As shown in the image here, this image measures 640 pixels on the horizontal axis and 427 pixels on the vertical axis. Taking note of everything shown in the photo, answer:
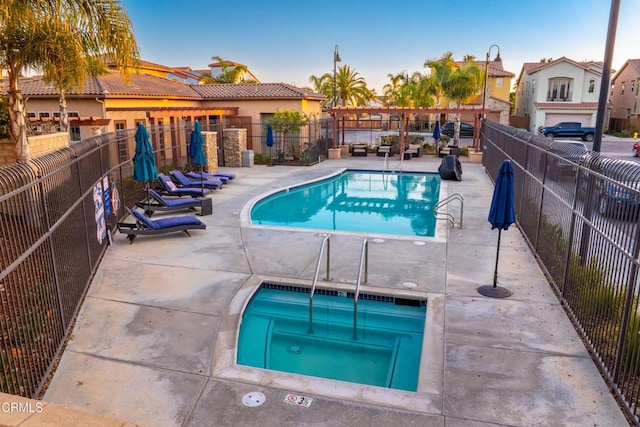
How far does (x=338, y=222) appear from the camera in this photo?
49.0 feet

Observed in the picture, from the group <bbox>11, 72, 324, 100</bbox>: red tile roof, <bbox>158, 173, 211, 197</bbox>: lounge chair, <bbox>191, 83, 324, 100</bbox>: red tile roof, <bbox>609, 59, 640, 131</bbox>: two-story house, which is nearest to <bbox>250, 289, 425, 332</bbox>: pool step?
<bbox>158, 173, 211, 197</bbox>: lounge chair

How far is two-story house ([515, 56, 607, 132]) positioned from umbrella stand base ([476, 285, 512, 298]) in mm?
45108

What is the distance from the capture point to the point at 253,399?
5367 millimetres

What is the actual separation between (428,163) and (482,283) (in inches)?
724

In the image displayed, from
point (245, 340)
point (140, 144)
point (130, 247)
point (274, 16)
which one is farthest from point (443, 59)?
point (245, 340)

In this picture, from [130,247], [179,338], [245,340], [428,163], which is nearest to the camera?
[179,338]

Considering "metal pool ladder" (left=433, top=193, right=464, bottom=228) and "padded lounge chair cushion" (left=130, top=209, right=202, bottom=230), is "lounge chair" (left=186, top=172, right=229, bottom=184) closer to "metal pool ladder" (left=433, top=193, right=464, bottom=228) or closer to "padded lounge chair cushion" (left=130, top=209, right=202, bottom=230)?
"padded lounge chair cushion" (left=130, top=209, right=202, bottom=230)

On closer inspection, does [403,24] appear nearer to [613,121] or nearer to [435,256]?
[613,121]

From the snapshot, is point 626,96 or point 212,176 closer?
point 212,176

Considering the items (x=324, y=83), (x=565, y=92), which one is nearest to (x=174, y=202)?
(x=324, y=83)

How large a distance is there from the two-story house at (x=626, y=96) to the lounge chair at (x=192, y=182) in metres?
48.1

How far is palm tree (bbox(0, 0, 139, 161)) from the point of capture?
28.7 feet

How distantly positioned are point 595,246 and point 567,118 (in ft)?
154

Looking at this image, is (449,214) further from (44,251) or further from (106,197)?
(44,251)
